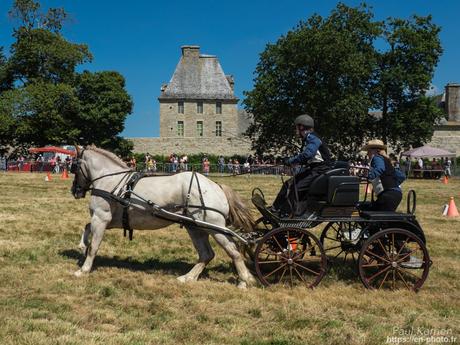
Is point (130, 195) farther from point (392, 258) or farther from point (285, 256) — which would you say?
point (392, 258)

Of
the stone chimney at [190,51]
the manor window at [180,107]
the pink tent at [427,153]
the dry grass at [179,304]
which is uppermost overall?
the stone chimney at [190,51]

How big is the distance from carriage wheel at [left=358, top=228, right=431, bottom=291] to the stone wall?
55213 millimetres

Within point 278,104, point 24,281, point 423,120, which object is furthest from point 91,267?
point 423,120

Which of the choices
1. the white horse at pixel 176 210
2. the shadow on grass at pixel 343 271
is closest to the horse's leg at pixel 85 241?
the white horse at pixel 176 210

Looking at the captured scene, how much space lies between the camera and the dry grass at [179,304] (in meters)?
4.82

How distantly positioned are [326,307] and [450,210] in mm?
10714

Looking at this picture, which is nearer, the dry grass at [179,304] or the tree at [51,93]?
the dry grass at [179,304]

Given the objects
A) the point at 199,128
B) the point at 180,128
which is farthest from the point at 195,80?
the point at 180,128

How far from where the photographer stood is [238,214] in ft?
22.9

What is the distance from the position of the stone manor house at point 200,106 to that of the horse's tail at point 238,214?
57.3 m

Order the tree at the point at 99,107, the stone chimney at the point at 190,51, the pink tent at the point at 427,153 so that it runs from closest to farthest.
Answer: the pink tent at the point at 427,153 → the tree at the point at 99,107 → the stone chimney at the point at 190,51

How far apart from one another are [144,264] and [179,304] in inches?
90.9

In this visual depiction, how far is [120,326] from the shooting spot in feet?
16.5

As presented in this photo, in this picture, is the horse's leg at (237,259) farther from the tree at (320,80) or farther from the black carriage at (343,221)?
the tree at (320,80)
